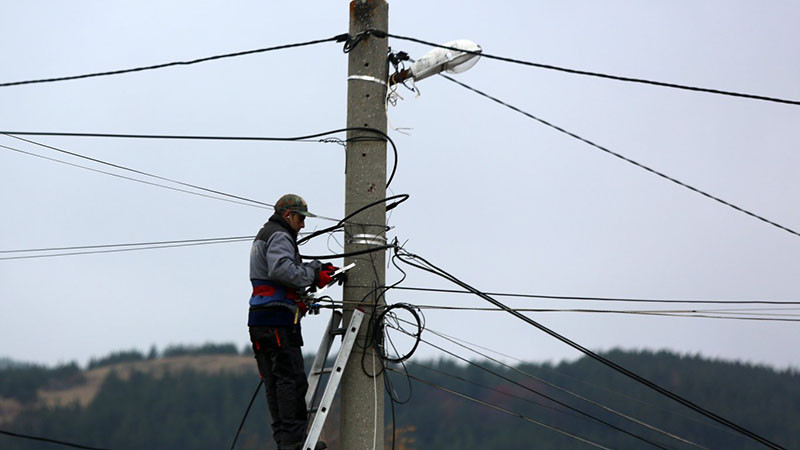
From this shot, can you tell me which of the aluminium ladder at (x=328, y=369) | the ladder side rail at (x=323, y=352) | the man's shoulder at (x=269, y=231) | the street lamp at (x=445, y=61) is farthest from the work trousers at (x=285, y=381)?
the street lamp at (x=445, y=61)

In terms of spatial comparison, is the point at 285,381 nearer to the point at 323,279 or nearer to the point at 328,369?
the point at 328,369

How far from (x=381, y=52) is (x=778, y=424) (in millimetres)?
43933

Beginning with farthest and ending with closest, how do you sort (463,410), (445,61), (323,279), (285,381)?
1. (463,410)
2. (445,61)
3. (323,279)
4. (285,381)

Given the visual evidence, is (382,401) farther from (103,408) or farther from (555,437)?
(555,437)

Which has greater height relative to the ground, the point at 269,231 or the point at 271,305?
the point at 269,231

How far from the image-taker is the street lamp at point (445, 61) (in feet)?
21.8

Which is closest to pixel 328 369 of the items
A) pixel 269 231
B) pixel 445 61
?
pixel 269 231

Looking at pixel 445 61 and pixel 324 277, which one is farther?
pixel 445 61

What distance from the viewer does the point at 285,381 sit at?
5941mm

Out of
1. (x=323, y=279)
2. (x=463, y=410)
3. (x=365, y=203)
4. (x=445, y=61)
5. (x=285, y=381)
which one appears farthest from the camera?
(x=463, y=410)

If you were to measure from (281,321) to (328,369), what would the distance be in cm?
66

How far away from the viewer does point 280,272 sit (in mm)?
5871

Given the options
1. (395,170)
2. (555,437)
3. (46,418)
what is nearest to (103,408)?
(46,418)

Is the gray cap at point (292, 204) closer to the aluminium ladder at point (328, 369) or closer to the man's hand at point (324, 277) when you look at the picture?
the man's hand at point (324, 277)
